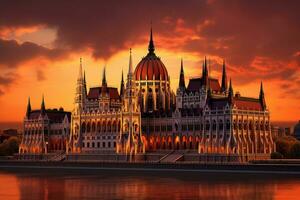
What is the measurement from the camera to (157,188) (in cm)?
11044

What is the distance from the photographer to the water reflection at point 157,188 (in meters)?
98.5

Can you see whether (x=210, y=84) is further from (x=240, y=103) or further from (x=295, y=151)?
(x=295, y=151)

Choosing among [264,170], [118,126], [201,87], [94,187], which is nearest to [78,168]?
[118,126]

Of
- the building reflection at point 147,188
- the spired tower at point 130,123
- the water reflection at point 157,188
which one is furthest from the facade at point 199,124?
the building reflection at point 147,188

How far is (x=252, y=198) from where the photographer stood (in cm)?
9444

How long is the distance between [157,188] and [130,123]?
81361 mm

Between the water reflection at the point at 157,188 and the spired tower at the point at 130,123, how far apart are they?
51.1 metres

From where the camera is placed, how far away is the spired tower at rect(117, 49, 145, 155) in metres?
189

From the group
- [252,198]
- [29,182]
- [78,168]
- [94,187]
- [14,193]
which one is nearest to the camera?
[252,198]

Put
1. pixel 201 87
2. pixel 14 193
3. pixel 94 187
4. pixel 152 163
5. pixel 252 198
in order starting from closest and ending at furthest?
pixel 252 198, pixel 14 193, pixel 94 187, pixel 152 163, pixel 201 87

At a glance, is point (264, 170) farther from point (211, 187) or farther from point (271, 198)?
point (271, 198)

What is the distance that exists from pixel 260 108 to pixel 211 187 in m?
75.7

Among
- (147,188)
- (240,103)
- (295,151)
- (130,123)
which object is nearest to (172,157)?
(130,123)

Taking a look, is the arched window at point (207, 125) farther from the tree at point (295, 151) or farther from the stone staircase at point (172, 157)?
the tree at point (295, 151)
